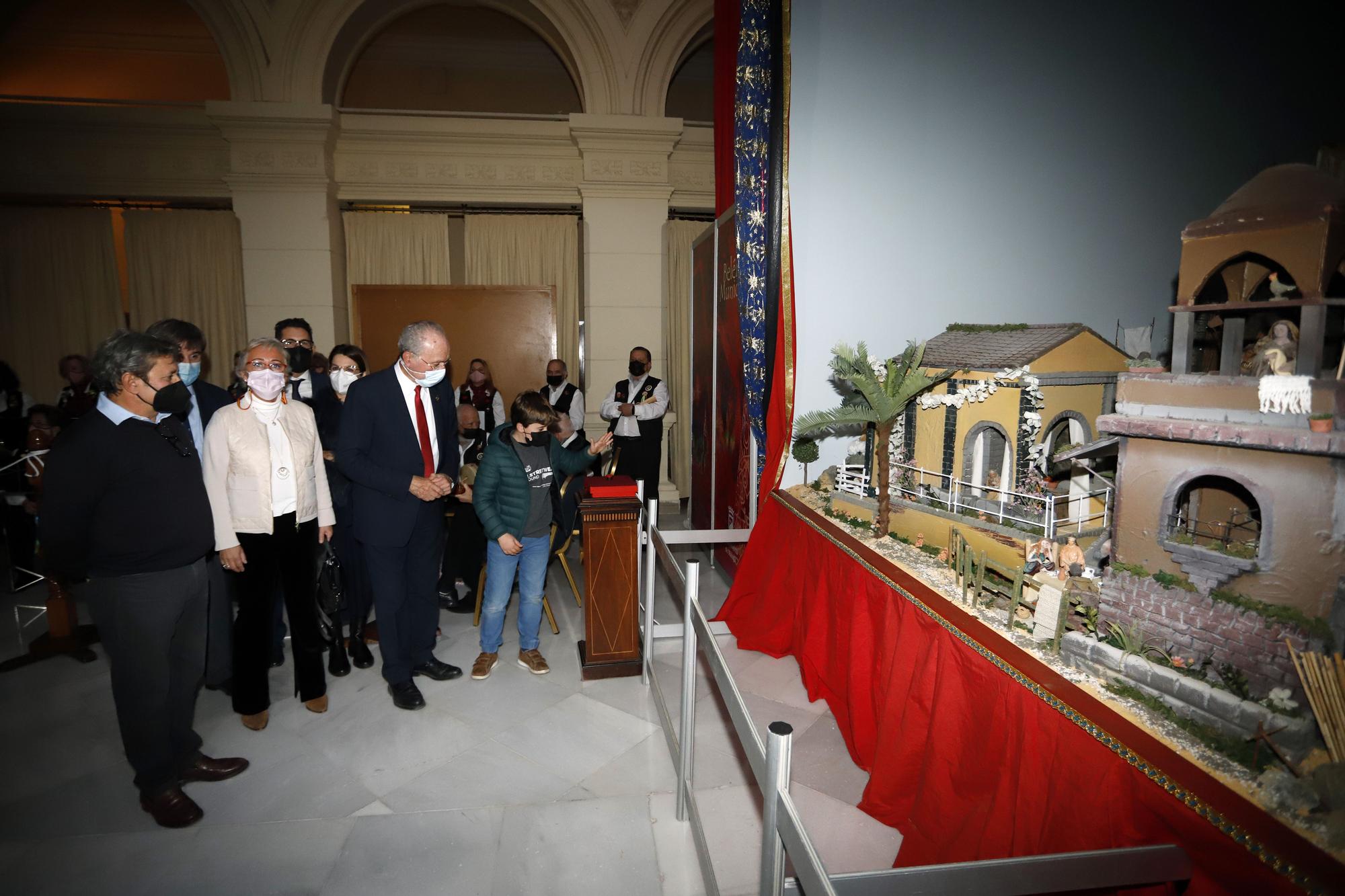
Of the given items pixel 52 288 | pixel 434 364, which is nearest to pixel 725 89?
pixel 434 364

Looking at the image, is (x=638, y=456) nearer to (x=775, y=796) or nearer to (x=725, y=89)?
(x=725, y=89)

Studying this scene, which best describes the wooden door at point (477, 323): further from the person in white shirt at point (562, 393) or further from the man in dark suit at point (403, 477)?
the man in dark suit at point (403, 477)

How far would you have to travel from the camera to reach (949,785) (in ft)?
6.84

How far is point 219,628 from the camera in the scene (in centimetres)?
327

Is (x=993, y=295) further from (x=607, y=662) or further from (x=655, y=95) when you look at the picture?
(x=655, y=95)

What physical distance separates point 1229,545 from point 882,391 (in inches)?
57.9

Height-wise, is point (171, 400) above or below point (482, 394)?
above

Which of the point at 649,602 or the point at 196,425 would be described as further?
the point at 649,602

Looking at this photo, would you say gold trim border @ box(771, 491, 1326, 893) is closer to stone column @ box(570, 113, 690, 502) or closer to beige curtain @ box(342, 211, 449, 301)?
stone column @ box(570, 113, 690, 502)

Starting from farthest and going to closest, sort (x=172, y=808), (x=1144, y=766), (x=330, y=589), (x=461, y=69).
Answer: (x=461, y=69) < (x=330, y=589) < (x=172, y=808) < (x=1144, y=766)

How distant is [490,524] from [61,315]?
7.59 m

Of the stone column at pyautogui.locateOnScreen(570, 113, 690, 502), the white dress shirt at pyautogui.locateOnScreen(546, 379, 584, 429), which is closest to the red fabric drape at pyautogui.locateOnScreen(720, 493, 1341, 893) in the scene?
the white dress shirt at pyautogui.locateOnScreen(546, 379, 584, 429)

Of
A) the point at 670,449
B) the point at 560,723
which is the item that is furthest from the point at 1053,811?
the point at 670,449

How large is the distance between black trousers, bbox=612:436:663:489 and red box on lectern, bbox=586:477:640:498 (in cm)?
257
